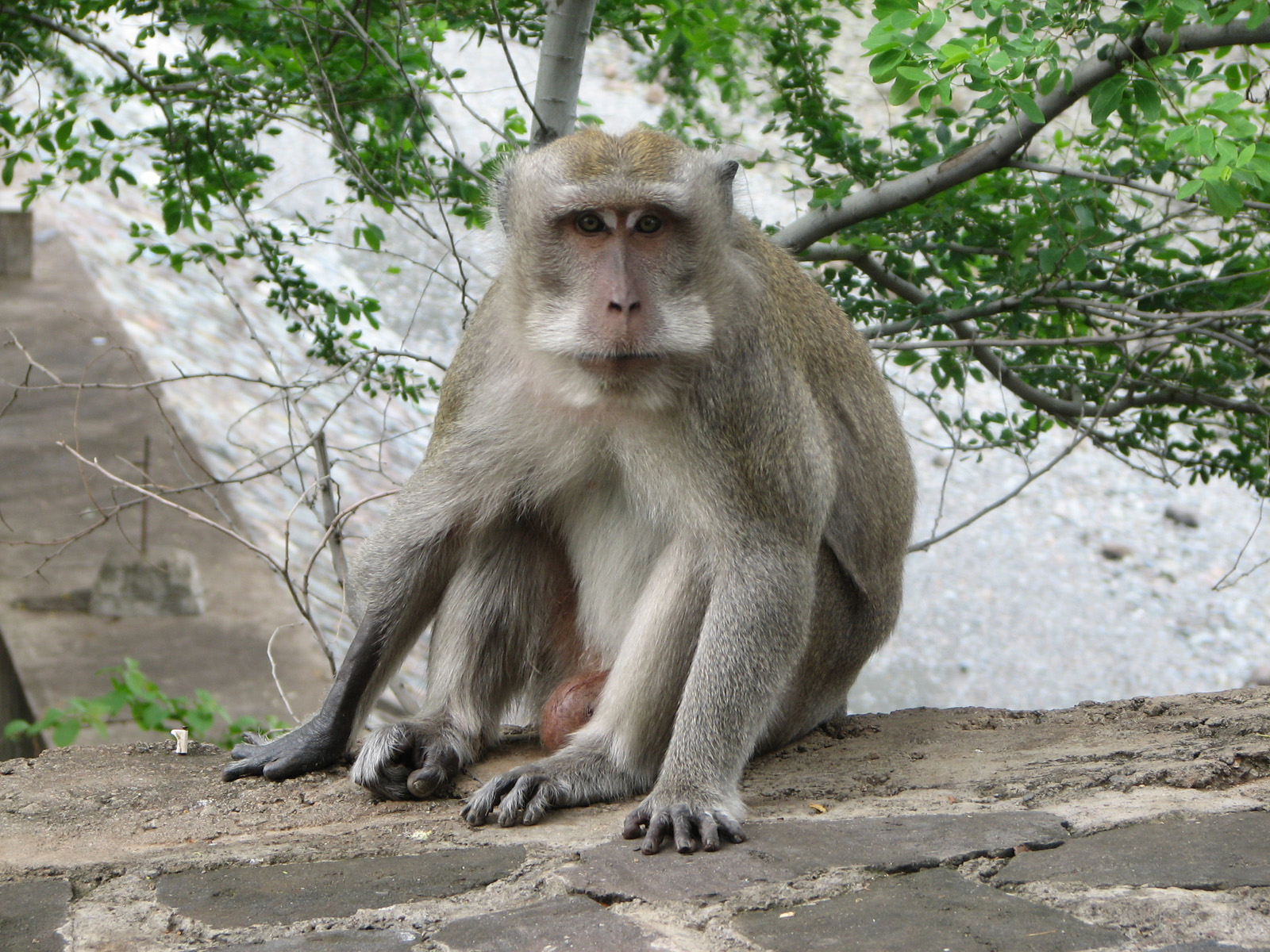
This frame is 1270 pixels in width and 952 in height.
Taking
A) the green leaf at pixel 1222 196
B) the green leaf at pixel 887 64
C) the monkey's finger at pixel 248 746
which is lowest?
the monkey's finger at pixel 248 746

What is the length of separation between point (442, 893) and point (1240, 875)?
1.56m

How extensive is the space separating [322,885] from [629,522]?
143cm

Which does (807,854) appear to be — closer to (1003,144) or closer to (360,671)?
(360,671)

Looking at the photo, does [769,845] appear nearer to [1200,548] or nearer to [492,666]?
[492,666]

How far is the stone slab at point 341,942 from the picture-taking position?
7.77 feet

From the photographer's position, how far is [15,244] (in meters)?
16.1

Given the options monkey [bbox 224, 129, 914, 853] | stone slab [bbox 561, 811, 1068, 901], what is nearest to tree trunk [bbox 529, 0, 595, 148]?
monkey [bbox 224, 129, 914, 853]

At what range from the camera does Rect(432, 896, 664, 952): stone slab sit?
2.36 meters

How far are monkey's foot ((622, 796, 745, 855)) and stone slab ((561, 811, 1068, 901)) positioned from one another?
3 centimetres

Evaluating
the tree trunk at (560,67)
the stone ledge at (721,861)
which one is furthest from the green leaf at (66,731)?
the tree trunk at (560,67)

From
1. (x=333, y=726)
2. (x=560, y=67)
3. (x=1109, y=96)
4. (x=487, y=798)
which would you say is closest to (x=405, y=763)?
(x=333, y=726)

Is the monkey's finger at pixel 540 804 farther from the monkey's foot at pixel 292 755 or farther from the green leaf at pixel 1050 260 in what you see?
the green leaf at pixel 1050 260

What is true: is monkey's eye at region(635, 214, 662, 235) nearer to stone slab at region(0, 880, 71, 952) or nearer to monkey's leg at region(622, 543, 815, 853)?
monkey's leg at region(622, 543, 815, 853)

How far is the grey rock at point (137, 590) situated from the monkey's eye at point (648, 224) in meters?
6.83
